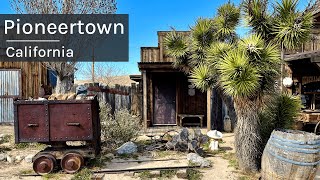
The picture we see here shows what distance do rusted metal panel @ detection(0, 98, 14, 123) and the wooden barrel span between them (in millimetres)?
12098

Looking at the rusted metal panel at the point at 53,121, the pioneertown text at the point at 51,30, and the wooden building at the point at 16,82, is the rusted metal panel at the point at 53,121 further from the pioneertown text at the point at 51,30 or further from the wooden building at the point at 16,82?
the wooden building at the point at 16,82

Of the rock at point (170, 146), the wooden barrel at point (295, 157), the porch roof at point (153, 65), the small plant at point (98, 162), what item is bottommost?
the small plant at point (98, 162)

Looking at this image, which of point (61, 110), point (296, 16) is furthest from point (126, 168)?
point (296, 16)

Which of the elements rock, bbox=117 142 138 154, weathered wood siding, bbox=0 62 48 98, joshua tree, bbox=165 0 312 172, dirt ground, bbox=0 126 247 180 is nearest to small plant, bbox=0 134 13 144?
dirt ground, bbox=0 126 247 180

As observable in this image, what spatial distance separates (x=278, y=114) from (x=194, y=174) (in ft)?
7.86

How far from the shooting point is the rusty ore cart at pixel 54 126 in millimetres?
5742

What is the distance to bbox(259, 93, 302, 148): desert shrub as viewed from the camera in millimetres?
5836

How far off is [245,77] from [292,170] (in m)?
1.89

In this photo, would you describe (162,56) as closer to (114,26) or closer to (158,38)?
(158,38)

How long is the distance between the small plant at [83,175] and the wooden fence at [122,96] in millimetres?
6741

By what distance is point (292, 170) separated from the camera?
15.1 ft

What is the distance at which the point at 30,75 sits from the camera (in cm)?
1241

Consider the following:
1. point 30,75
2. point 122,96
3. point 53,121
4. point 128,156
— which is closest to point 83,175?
point 53,121

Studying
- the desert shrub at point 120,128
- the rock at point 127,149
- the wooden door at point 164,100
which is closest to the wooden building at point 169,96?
the wooden door at point 164,100
